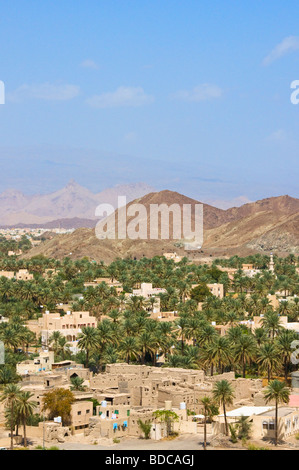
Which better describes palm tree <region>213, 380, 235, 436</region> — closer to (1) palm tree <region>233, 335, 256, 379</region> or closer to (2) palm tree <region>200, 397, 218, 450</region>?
(2) palm tree <region>200, 397, 218, 450</region>

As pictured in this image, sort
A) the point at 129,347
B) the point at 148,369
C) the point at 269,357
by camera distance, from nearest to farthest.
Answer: the point at 148,369, the point at 269,357, the point at 129,347

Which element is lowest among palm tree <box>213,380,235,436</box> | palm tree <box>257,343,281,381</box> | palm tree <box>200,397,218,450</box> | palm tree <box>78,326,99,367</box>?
palm tree <box>200,397,218,450</box>

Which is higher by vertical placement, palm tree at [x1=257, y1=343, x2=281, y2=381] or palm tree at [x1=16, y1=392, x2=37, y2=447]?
palm tree at [x1=257, y1=343, x2=281, y2=381]

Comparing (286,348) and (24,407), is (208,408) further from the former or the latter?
(286,348)

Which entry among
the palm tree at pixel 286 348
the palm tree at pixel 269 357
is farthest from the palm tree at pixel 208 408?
the palm tree at pixel 286 348

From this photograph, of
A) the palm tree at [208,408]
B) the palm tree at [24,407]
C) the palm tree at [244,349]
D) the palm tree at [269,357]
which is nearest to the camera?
the palm tree at [24,407]

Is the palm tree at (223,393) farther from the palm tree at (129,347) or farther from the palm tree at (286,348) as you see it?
the palm tree at (129,347)

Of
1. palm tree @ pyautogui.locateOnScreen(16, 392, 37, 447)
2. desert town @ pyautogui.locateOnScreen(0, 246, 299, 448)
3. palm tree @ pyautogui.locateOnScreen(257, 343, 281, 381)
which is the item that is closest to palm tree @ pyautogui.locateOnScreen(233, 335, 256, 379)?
desert town @ pyautogui.locateOnScreen(0, 246, 299, 448)

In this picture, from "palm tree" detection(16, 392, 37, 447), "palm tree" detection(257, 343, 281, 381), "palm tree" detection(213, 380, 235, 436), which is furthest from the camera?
"palm tree" detection(257, 343, 281, 381)

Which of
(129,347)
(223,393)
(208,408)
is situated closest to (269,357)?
(129,347)
